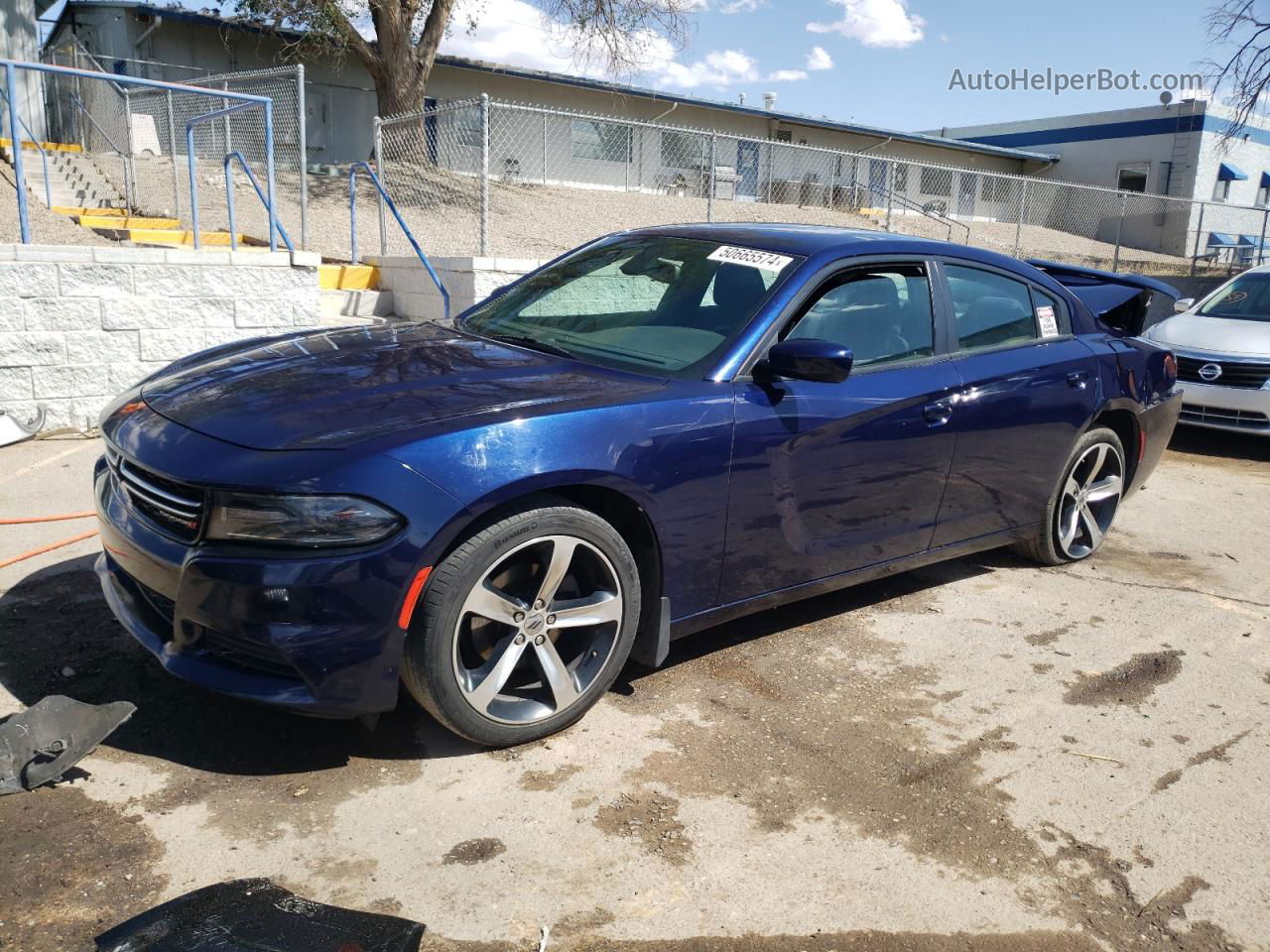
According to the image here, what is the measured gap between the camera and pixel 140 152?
12633 millimetres

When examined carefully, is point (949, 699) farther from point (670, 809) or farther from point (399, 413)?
point (399, 413)

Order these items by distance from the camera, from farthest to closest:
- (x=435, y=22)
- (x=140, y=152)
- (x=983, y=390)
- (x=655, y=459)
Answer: (x=435, y=22) → (x=140, y=152) → (x=983, y=390) → (x=655, y=459)

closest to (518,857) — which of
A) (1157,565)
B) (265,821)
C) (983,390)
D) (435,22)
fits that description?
(265,821)

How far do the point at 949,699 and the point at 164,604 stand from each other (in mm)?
2690

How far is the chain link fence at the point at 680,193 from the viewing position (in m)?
11.8

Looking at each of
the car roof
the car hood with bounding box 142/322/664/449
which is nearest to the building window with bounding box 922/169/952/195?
the car roof

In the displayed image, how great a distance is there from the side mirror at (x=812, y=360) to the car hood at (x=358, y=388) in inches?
16.3

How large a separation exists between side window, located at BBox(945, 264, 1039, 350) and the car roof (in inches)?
4.0

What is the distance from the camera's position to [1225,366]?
8.43m

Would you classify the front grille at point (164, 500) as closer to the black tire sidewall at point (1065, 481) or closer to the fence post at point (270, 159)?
the black tire sidewall at point (1065, 481)

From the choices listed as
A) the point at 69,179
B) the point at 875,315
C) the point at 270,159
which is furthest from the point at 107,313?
the point at 69,179

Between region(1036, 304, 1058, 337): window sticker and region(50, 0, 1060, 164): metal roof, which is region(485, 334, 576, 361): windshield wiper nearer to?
region(1036, 304, 1058, 337): window sticker

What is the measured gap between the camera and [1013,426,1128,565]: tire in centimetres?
495

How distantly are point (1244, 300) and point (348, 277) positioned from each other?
896cm
